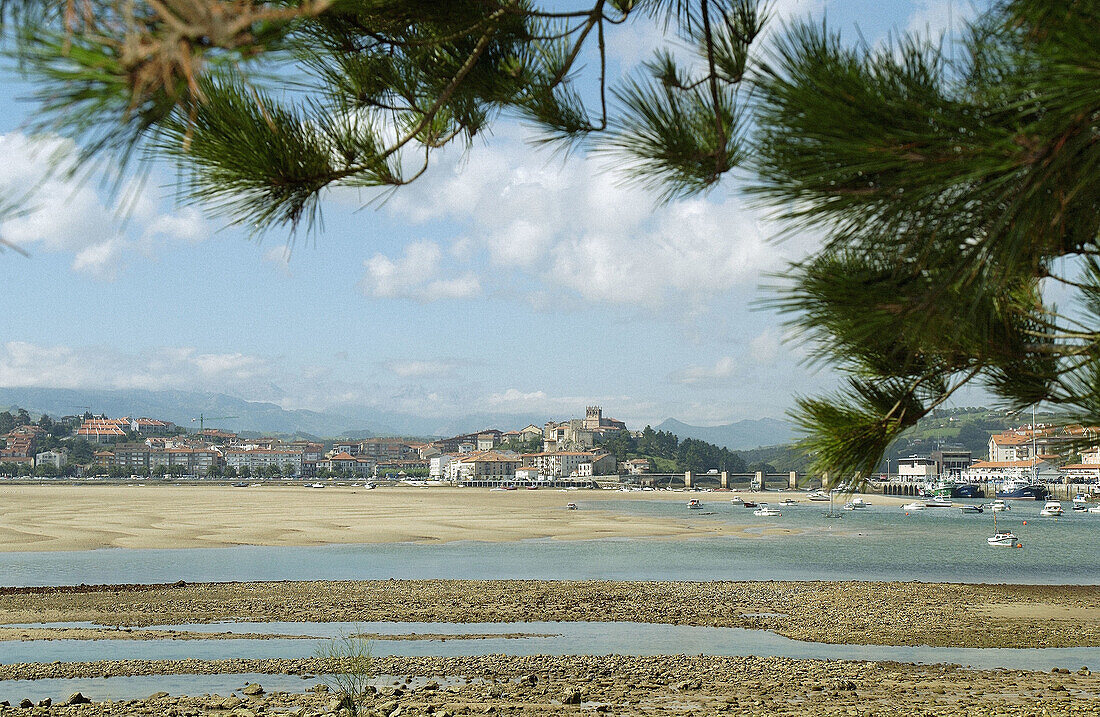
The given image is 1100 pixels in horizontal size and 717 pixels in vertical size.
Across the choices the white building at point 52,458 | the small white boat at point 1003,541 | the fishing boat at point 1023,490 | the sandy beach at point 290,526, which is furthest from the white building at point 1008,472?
the white building at point 52,458

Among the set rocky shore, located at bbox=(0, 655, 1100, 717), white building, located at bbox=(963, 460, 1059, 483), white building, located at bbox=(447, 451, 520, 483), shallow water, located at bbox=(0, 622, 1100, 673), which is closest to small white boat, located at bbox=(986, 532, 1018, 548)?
shallow water, located at bbox=(0, 622, 1100, 673)

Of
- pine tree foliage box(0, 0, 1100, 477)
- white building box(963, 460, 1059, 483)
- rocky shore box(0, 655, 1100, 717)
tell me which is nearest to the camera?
pine tree foliage box(0, 0, 1100, 477)

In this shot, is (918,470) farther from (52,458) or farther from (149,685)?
(52,458)

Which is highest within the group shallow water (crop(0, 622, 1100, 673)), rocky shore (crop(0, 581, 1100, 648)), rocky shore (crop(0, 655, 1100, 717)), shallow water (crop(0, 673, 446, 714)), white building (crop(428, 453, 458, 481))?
rocky shore (crop(0, 655, 1100, 717))

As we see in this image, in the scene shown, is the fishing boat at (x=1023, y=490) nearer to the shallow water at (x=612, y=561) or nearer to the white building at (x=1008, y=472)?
the white building at (x=1008, y=472)

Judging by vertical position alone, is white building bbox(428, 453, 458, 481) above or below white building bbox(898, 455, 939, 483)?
below

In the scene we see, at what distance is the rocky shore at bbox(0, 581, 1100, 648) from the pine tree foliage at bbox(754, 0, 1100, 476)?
30.8ft

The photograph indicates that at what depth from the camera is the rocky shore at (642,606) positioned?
11758 millimetres

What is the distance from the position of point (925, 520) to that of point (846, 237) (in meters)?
44.2

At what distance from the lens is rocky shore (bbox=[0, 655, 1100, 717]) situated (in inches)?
272

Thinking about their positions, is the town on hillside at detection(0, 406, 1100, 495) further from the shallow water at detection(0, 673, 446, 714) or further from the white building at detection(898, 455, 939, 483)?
the shallow water at detection(0, 673, 446, 714)

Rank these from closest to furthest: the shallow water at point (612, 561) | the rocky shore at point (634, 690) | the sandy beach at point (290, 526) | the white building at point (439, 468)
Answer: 1. the rocky shore at point (634, 690)
2. the shallow water at point (612, 561)
3. the sandy beach at point (290, 526)
4. the white building at point (439, 468)

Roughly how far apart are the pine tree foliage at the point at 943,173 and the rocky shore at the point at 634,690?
507cm

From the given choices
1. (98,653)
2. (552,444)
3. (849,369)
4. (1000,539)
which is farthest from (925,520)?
(552,444)
